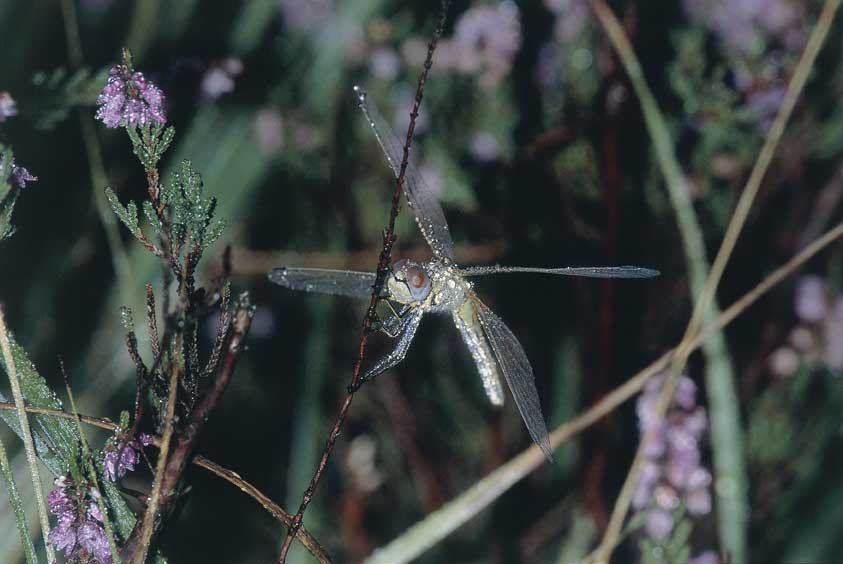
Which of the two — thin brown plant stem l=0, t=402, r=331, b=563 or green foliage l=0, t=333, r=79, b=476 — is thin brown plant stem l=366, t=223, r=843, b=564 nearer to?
thin brown plant stem l=0, t=402, r=331, b=563

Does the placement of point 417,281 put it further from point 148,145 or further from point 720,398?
point 720,398

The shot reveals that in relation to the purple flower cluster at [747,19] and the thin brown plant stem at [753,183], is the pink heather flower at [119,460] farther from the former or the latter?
the purple flower cluster at [747,19]

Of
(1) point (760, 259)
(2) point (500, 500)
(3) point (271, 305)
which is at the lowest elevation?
(2) point (500, 500)

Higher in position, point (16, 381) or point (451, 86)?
point (451, 86)

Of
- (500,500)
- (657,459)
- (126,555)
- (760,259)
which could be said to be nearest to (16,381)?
(126,555)

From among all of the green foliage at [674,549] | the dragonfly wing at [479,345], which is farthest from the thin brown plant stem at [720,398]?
the dragonfly wing at [479,345]

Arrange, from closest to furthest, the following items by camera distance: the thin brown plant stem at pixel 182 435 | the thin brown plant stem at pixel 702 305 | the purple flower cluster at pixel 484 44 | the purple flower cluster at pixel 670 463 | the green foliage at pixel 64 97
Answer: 1. the thin brown plant stem at pixel 182 435
2. the green foliage at pixel 64 97
3. the thin brown plant stem at pixel 702 305
4. the purple flower cluster at pixel 670 463
5. the purple flower cluster at pixel 484 44

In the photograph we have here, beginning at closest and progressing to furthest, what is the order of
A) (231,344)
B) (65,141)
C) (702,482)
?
(231,344)
(702,482)
(65,141)

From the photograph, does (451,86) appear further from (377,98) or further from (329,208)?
(329,208)
